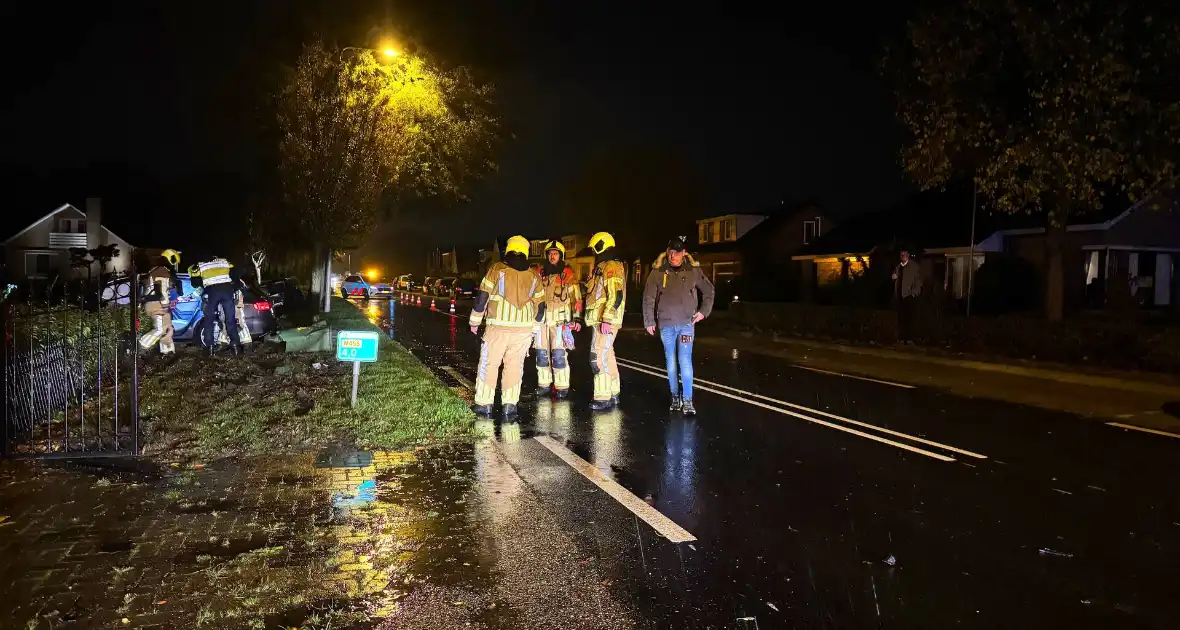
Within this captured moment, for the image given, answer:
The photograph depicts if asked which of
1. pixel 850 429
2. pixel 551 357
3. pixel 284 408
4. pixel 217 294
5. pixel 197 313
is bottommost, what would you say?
pixel 850 429

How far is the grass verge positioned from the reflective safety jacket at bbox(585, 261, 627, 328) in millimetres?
1906

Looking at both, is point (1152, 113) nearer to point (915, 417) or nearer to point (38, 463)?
point (915, 417)

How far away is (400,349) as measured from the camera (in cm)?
1608

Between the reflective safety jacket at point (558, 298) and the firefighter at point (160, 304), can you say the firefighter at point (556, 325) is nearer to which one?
the reflective safety jacket at point (558, 298)

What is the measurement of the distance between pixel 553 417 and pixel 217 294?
6.68 meters

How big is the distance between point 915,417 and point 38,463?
866 centimetres

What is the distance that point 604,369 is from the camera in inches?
381

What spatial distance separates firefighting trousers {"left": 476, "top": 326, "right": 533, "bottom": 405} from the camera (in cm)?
864

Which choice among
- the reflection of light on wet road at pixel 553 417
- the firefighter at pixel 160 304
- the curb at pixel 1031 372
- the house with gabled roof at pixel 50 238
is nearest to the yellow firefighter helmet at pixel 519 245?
the reflection of light on wet road at pixel 553 417

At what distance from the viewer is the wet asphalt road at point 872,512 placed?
4215 millimetres

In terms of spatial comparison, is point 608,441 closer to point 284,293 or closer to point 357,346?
point 357,346

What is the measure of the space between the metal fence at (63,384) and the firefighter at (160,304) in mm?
2718

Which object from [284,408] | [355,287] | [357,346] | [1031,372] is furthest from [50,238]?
[1031,372]

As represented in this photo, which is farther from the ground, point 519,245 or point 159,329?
point 519,245
